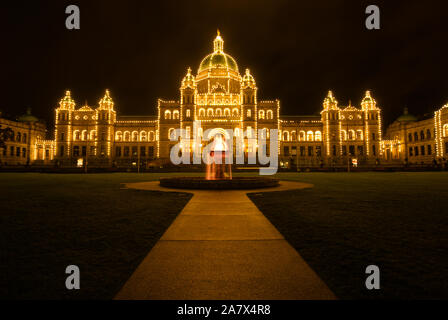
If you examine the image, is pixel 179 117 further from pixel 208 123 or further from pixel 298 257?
pixel 298 257

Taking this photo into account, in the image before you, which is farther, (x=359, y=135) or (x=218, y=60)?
(x=218, y=60)

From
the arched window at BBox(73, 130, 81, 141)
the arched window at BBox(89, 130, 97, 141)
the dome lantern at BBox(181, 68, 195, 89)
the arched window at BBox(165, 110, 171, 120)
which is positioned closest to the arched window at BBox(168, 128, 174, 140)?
the arched window at BBox(165, 110, 171, 120)

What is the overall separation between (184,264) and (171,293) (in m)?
0.85

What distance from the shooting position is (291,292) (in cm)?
309

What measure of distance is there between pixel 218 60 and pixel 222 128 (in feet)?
74.6

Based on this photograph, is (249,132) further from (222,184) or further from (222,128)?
(222,184)

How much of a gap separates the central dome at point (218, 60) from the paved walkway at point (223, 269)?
239 ft

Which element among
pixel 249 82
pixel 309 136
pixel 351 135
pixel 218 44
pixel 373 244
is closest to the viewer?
pixel 373 244

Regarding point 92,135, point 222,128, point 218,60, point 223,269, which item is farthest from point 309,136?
point 223,269

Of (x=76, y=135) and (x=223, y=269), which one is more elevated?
(x=76, y=135)

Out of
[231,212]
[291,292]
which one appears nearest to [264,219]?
[231,212]

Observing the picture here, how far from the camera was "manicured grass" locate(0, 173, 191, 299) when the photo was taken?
327 centimetres

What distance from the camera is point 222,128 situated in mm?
64688

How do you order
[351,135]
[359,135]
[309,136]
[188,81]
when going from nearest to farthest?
[188,81] → [351,135] → [359,135] → [309,136]
